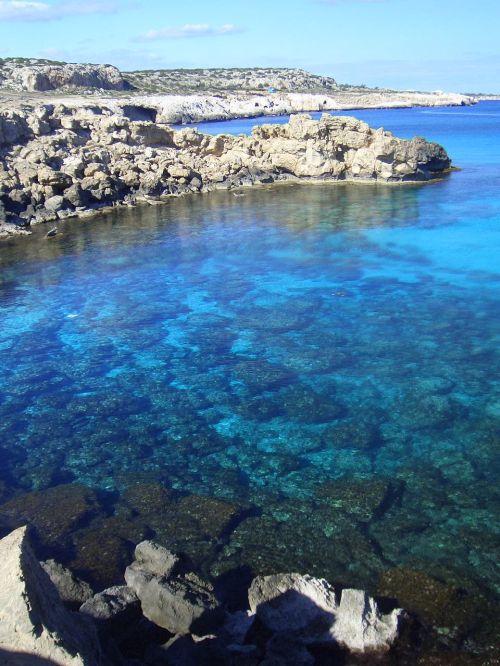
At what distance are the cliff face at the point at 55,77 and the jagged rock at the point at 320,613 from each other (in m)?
94.1

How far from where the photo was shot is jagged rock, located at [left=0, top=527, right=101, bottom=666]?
5180mm

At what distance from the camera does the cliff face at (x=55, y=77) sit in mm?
90188

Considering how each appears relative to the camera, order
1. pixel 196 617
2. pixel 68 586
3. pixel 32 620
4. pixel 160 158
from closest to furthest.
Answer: pixel 32 620
pixel 196 617
pixel 68 586
pixel 160 158

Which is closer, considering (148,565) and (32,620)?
(32,620)

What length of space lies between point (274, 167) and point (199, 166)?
494 cm

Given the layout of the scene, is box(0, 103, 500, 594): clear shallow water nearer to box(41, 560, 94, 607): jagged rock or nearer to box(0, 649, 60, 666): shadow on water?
box(41, 560, 94, 607): jagged rock

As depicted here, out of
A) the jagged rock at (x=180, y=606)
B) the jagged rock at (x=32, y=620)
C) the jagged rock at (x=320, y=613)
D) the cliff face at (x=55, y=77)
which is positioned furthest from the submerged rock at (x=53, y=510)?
the cliff face at (x=55, y=77)

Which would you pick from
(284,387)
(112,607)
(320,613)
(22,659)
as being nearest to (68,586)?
(112,607)

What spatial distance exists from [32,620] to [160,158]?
38251 mm

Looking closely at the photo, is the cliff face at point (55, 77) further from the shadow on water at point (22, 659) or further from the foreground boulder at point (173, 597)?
the shadow on water at point (22, 659)

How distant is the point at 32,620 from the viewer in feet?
17.3

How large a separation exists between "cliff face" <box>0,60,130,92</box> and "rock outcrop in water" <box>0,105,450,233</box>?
173ft

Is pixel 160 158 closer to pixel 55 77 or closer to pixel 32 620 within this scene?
pixel 32 620

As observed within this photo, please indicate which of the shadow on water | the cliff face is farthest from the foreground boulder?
the cliff face
